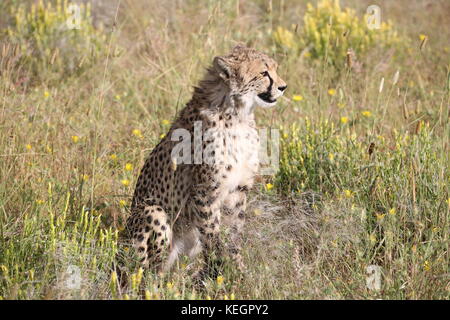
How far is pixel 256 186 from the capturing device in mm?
4086

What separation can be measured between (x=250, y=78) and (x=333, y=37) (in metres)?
2.54

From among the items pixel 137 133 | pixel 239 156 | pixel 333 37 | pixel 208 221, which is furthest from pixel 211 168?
pixel 333 37

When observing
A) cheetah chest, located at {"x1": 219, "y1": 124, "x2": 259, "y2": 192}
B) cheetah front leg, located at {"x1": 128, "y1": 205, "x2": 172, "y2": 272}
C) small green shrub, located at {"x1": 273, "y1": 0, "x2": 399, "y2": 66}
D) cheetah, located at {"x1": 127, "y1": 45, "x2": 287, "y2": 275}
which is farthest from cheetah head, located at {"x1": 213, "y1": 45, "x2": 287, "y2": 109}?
small green shrub, located at {"x1": 273, "y1": 0, "x2": 399, "y2": 66}

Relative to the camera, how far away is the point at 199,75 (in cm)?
529

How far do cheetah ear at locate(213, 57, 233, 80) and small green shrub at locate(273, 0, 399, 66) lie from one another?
7.50 ft

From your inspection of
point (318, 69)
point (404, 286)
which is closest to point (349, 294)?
point (404, 286)

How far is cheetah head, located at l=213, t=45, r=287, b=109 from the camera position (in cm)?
352

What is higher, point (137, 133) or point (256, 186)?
point (137, 133)

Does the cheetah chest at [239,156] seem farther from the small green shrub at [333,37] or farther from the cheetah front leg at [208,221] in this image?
the small green shrub at [333,37]

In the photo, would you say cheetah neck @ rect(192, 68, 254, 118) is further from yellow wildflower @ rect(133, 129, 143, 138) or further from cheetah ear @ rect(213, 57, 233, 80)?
yellow wildflower @ rect(133, 129, 143, 138)

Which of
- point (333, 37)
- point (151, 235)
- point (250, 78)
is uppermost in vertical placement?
point (333, 37)

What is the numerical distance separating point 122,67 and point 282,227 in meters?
2.54

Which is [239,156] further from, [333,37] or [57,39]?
[57,39]
